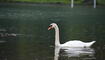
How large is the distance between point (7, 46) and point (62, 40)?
11.3 feet

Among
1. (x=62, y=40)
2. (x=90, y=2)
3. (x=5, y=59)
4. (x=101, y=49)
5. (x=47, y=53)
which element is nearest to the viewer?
(x=5, y=59)

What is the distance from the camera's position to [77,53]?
52.7 feet

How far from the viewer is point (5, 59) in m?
13.9

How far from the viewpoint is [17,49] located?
54.3ft

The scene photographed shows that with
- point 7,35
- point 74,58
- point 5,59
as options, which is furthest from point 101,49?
point 7,35

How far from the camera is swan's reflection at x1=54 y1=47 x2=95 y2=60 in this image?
600 inches

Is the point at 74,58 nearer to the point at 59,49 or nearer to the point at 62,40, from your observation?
the point at 59,49

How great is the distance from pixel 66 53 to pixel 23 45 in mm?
2265

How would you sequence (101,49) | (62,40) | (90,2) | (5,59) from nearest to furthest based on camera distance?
(5,59), (101,49), (62,40), (90,2)

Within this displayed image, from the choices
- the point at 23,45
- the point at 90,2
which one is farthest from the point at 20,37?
the point at 90,2

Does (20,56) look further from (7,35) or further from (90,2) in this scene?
(90,2)

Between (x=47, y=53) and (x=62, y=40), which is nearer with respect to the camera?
(x=47, y=53)

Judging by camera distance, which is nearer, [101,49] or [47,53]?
[47,53]

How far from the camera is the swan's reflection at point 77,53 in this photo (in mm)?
15233
